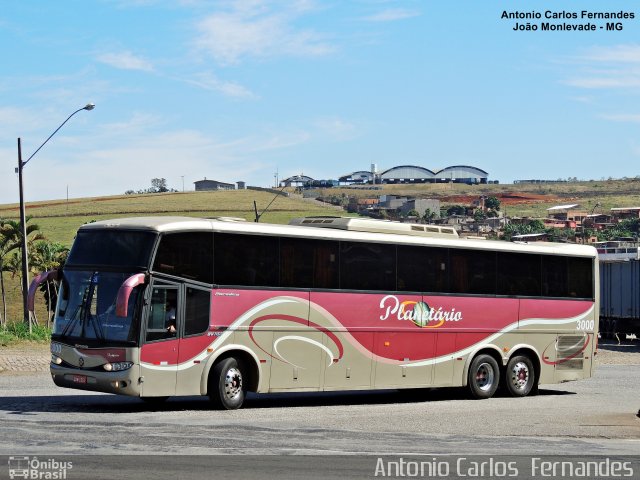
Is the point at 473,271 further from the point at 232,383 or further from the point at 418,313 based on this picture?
the point at 232,383

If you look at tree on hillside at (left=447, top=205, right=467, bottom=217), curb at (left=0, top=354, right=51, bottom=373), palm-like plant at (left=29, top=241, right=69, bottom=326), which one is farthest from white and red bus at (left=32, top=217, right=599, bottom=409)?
tree on hillside at (left=447, top=205, right=467, bottom=217)

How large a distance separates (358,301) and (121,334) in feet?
18.6

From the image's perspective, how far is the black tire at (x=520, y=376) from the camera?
87.1ft

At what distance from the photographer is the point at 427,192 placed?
19850 cm

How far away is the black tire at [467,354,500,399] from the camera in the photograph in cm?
2575

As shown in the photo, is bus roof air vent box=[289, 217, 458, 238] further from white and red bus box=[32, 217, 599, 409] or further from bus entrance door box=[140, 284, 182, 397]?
bus entrance door box=[140, 284, 182, 397]

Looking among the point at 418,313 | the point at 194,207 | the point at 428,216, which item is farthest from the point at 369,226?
the point at 428,216

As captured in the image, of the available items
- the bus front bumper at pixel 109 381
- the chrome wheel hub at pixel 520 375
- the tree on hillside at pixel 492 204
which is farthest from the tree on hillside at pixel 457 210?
the bus front bumper at pixel 109 381

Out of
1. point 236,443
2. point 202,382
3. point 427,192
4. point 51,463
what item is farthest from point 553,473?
point 427,192

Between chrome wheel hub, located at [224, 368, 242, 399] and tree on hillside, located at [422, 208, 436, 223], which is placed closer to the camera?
chrome wheel hub, located at [224, 368, 242, 399]

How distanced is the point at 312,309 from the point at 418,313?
125 inches

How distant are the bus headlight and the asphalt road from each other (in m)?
0.78

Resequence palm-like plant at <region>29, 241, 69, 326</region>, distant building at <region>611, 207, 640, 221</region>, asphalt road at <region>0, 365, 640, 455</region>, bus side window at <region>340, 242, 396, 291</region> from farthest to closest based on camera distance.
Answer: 1. distant building at <region>611, 207, 640, 221</region>
2. palm-like plant at <region>29, 241, 69, 326</region>
3. bus side window at <region>340, 242, 396, 291</region>
4. asphalt road at <region>0, 365, 640, 455</region>

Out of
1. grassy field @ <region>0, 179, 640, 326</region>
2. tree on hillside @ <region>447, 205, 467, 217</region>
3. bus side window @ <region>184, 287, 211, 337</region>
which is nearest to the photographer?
bus side window @ <region>184, 287, 211, 337</region>
